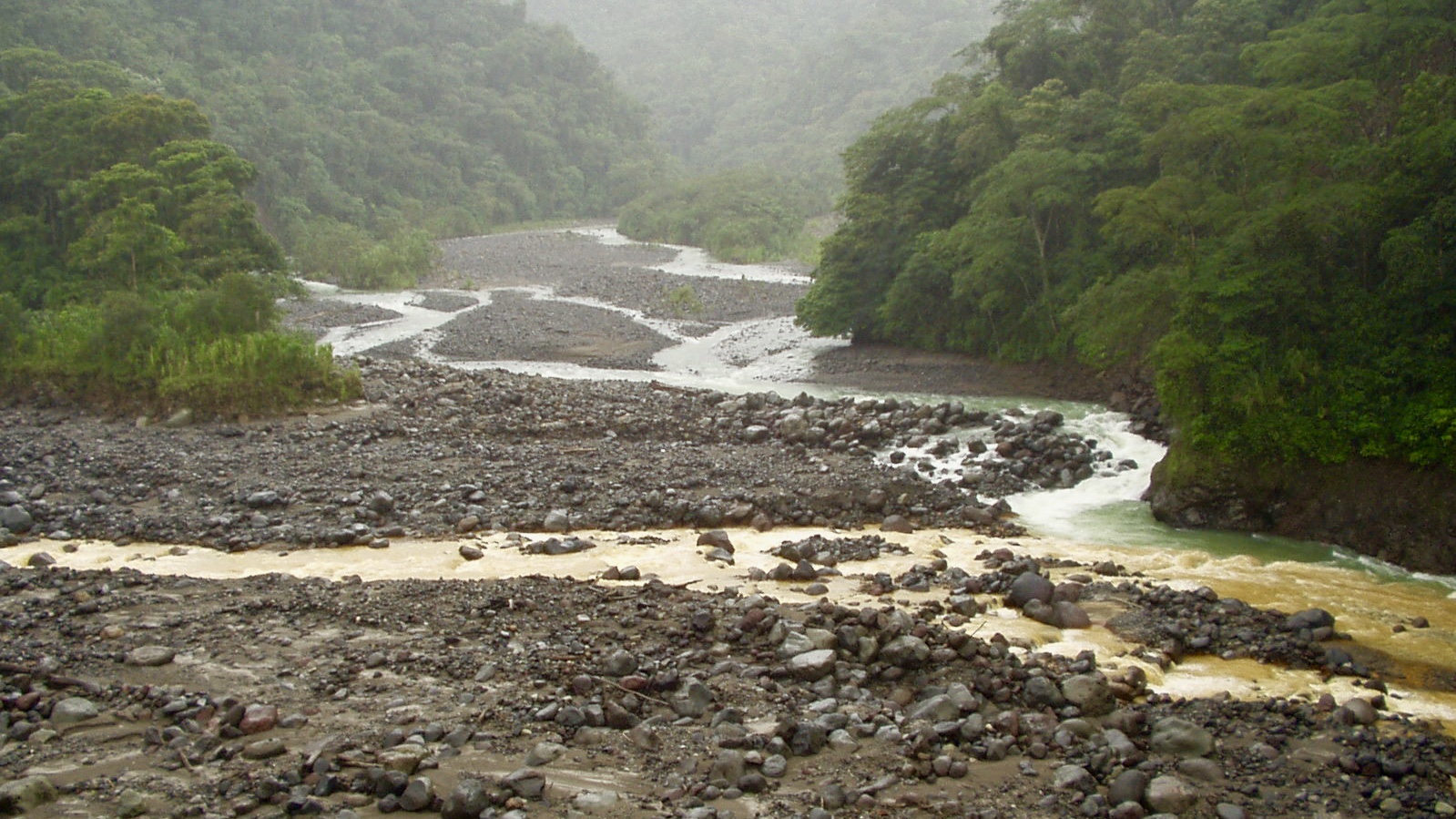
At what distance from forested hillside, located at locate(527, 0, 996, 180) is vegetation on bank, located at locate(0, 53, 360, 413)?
68350 mm

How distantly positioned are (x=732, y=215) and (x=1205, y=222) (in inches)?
2148

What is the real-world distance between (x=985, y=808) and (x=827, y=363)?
76.7ft

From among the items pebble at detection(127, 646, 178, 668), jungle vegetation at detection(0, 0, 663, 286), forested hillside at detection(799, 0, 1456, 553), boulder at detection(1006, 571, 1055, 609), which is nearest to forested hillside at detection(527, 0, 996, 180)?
jungle vegetation at detection(0, 0, 663, 286)

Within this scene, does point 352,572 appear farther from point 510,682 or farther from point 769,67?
point 769,67

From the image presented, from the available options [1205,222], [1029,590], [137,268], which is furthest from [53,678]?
[137,268]

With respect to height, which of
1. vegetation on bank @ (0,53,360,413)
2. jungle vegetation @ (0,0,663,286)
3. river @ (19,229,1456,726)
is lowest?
river @ (19,229,1456,726)

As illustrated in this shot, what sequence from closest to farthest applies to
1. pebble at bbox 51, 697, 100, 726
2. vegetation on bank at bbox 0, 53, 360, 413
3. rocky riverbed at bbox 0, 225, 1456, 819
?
1. rocky riverbed at bbox 0, 225, 1456, 819
2. pebble at bbox 51, 697, 100, 726
3. vegetation on bank at bbox 0, 53, 360, 413

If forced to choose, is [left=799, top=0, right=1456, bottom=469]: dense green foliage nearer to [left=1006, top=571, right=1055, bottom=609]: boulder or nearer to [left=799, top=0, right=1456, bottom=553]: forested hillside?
[left=799, top=0, right=1456, bottom=553]: forested hillside

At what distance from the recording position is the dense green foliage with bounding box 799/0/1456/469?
15.5m

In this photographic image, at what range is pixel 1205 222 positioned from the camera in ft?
65.6

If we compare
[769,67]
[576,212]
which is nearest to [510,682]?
[576,212]

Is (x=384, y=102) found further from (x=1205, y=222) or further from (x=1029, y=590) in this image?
(x=1029, y=590)

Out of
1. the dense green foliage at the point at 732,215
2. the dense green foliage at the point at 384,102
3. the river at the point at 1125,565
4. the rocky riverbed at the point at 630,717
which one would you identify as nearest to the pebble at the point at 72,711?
the rocky riverbed at the point at 630,717

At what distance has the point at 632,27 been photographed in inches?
7077
